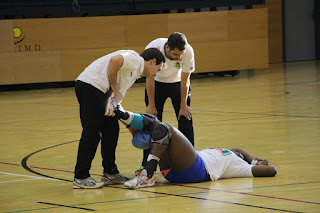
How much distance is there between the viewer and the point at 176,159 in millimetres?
5590

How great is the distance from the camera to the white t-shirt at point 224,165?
5719mm

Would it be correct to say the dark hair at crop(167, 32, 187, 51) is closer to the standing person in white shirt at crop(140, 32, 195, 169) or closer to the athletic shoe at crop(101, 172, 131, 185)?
the standing person in white shirt at crop(140, 32, 195, 169)

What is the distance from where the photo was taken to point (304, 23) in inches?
982

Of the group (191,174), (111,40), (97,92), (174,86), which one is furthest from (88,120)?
(111,40)

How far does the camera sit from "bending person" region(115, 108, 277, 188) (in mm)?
5457

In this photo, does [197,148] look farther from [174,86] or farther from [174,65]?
[174,65]

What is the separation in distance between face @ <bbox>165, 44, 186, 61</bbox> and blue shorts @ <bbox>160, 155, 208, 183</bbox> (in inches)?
39.3

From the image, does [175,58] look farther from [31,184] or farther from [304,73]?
[304,73]

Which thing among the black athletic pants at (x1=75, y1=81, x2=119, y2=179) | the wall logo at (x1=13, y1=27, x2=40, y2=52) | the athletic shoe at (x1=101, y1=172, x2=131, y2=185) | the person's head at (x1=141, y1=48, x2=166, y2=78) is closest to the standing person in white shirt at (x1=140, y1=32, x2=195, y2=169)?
the athletic shoe at (x1=101, y1=172, x2=131, y2=185)

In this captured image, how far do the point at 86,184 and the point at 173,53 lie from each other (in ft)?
4.81

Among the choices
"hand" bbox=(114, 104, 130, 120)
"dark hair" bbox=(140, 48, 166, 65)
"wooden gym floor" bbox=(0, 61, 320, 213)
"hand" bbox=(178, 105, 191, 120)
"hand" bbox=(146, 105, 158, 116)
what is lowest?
"wooden gym floor" bbox=(0, 61, 320, 213)

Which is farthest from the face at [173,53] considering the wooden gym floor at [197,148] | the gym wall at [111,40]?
the gym wall at [111,40]

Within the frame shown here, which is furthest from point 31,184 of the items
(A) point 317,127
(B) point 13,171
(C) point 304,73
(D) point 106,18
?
(C) point 304,73

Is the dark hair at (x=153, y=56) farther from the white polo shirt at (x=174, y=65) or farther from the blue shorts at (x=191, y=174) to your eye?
the blue shorts at (x=191, y=174)
